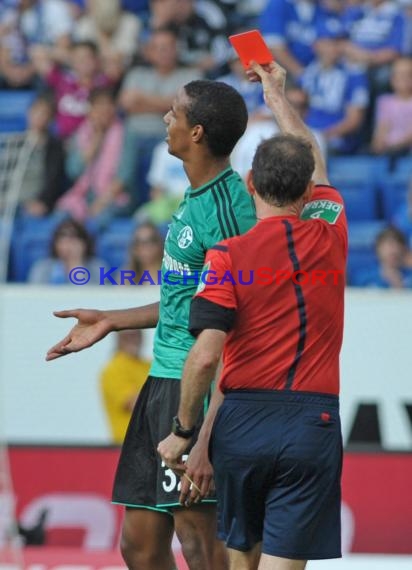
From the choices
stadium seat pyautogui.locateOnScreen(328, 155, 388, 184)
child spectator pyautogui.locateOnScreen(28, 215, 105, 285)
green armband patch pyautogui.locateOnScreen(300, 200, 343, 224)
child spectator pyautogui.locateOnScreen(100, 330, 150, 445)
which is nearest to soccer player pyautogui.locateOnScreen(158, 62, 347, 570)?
green armband patch pyautogui.locateOnScreen(300, 200, 343, 224)

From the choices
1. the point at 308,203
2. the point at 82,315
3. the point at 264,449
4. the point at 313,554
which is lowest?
the point at 313,554

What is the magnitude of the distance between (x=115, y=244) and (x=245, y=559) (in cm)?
603

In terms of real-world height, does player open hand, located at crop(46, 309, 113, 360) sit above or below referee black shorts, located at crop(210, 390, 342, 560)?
above

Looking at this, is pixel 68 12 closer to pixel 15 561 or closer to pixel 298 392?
pixel 15 561

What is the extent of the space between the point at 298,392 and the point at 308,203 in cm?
73

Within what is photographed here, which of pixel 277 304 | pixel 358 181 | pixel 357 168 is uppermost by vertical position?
pixel 357 168

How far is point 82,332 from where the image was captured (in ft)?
15.3

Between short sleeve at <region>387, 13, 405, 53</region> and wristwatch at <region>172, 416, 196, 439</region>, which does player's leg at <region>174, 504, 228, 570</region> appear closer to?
wristwatch at <region>172, 416, 196, 439</region>

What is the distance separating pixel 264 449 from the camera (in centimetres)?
411

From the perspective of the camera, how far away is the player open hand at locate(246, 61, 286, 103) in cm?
466

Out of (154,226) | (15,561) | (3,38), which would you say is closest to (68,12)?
(3,38)

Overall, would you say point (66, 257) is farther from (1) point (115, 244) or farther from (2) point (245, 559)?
(2) point (245, 559)

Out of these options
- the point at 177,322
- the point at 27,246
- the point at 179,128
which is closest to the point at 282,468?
the point at 177,322

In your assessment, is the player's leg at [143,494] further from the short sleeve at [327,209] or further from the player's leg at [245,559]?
the short sleeve at [327,209]
